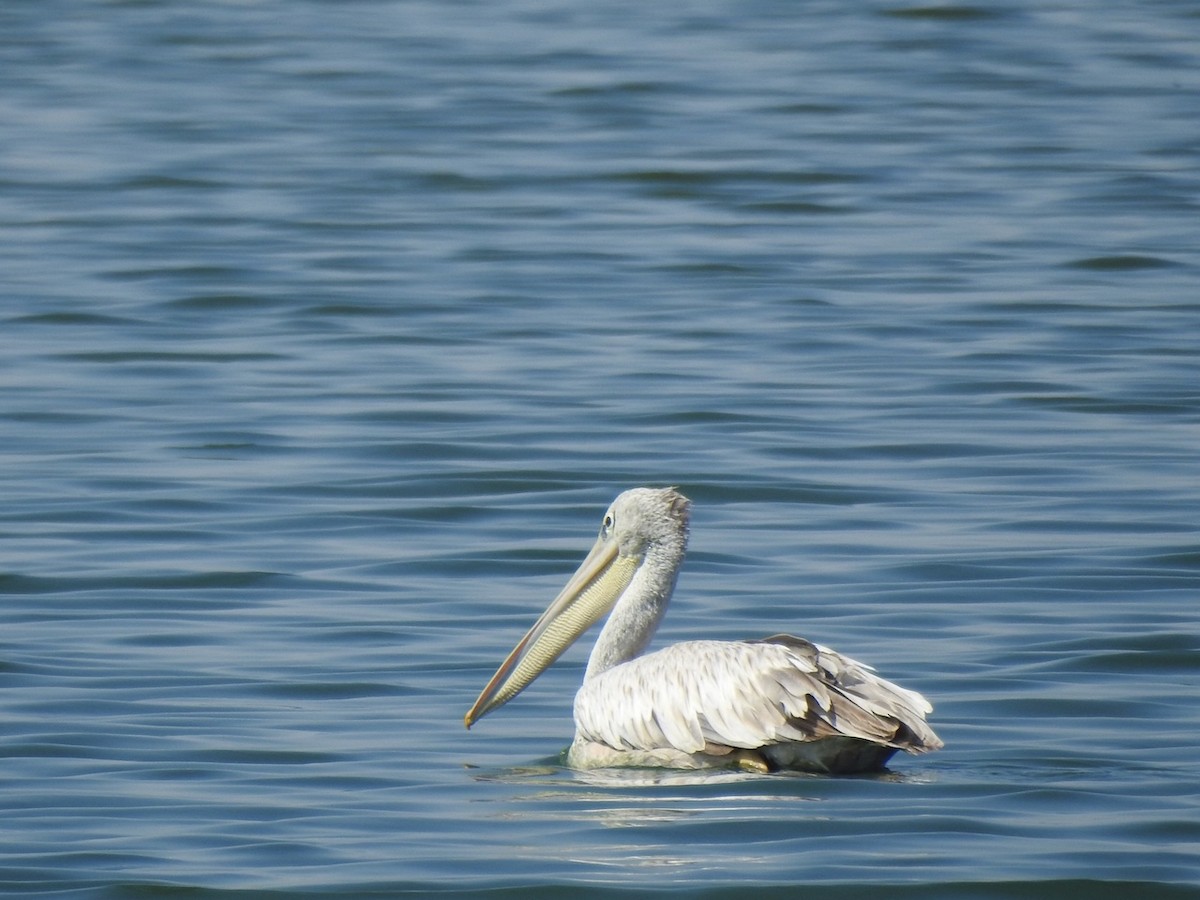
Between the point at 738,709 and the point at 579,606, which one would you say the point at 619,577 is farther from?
the point at 738,709

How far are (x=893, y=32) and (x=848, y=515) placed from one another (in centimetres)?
1489

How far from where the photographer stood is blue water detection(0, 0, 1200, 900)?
5.15m

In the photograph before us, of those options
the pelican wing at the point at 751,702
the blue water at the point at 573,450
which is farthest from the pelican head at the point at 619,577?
the pelican wing at the point at 751,702

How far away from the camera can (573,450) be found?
9.50 meters

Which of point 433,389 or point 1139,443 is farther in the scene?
point 433,389

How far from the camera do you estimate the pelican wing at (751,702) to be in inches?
207

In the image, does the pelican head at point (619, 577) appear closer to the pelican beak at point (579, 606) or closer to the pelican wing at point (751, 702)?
the pelican beak at point (579, 606)

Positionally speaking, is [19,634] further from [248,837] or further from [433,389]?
[433,389]

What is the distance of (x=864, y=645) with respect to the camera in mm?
6848

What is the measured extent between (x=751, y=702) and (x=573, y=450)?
4.21 m

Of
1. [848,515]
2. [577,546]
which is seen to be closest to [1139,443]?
[848,515]

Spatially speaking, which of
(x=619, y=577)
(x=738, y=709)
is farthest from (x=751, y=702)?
(x=619, y=577)

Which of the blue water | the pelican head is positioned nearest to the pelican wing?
the blue water

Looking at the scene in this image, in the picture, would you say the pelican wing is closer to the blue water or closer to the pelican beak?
the blue water
